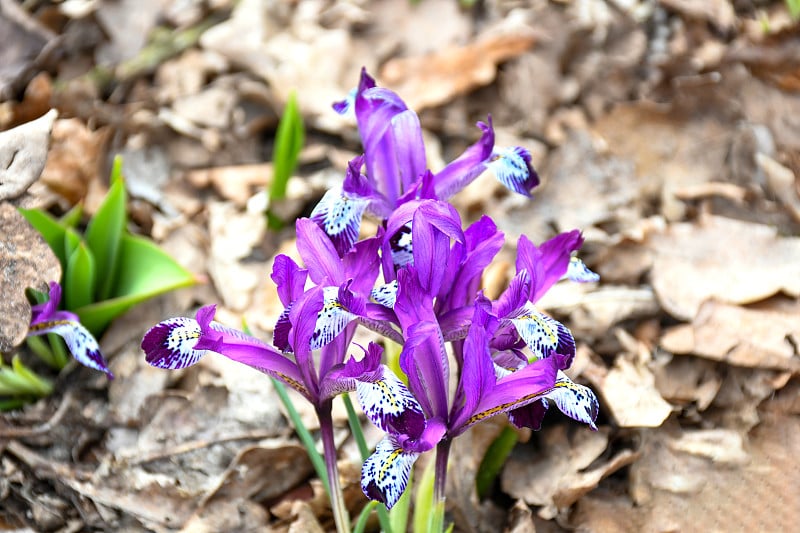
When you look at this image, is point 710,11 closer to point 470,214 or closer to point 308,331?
point 470,214

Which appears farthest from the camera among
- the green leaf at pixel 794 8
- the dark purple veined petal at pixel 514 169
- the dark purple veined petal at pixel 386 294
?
the green leaf at pixel 794 8

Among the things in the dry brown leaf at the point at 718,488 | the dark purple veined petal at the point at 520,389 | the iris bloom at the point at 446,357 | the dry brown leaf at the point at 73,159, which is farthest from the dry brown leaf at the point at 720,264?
the dry brown leaf at the point at 73,159

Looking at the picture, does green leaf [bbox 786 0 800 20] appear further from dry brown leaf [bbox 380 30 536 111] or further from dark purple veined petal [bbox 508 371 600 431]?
dark purple veined petal [bbox 508 371 600 431]

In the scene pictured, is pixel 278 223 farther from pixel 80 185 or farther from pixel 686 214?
pixel 686 214

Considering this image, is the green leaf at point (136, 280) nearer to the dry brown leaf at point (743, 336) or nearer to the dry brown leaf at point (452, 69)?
the dry brown leaf at point (452, 69)

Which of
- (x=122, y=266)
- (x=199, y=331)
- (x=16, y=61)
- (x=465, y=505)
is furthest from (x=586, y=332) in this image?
(x=16, y=61)

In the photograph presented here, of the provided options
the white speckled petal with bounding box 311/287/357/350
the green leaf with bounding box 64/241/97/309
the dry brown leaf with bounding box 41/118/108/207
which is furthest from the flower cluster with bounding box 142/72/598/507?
the dry brown leaf with bounding box 41/118/108/207

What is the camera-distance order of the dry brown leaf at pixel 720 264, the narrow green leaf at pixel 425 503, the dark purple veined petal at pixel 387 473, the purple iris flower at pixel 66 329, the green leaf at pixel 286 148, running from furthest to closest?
1. the green leaf at pixel 286 148
2. the dry brown leaf at pixel 720 264
3. the purple iris flower at pixel 66 329
4. the narrow green leaf at pixel 425 503
5. the dark purple veined petal at pixel 387 473
